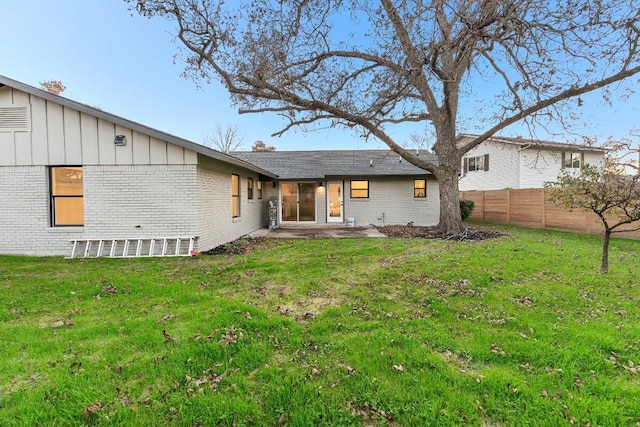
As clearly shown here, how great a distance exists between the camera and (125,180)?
312 inches

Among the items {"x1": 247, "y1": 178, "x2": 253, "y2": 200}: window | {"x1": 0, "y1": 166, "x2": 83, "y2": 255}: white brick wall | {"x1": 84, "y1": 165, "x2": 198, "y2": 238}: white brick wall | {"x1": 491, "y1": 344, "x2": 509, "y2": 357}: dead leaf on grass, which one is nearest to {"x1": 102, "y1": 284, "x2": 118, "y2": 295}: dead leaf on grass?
{"x1": 84, "y1": 165, "x2": 198, "y2": 238}: white brick wall

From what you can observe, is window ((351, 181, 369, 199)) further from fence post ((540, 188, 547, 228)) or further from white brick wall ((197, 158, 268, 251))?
fence post ((540, 188, 547, 228))

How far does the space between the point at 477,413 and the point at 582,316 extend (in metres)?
2.71

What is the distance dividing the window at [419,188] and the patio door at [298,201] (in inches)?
198

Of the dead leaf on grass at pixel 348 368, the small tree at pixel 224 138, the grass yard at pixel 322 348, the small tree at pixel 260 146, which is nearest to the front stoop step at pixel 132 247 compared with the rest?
the grass yard at pixel 322 348

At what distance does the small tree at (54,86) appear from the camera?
24359 mm

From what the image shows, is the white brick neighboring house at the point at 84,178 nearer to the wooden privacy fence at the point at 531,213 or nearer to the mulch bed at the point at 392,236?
the mulch bed at the point at 392,236

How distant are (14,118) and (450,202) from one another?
13.1 metres

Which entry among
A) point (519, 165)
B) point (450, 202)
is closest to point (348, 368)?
point (450, 202)

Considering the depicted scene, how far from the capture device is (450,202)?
11297 mm

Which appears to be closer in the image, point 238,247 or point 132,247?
point 132,247

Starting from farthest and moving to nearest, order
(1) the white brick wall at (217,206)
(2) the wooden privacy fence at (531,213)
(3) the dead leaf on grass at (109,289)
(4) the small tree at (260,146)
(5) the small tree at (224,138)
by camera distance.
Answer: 1. (4) the small tree at (260,146)
2. (5) the small tree at (224,138)
3. (2) the wooden privacy fence at (531,213)
4. (1) the white brick wall at (217,206)
5. (3) the dead leaf on grass at (109,289)

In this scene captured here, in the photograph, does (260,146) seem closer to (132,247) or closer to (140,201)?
(140,201)

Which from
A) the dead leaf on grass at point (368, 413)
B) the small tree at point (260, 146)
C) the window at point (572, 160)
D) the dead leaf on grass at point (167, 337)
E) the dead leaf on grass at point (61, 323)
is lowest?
the dead leaf on grass at point (368, 413)
